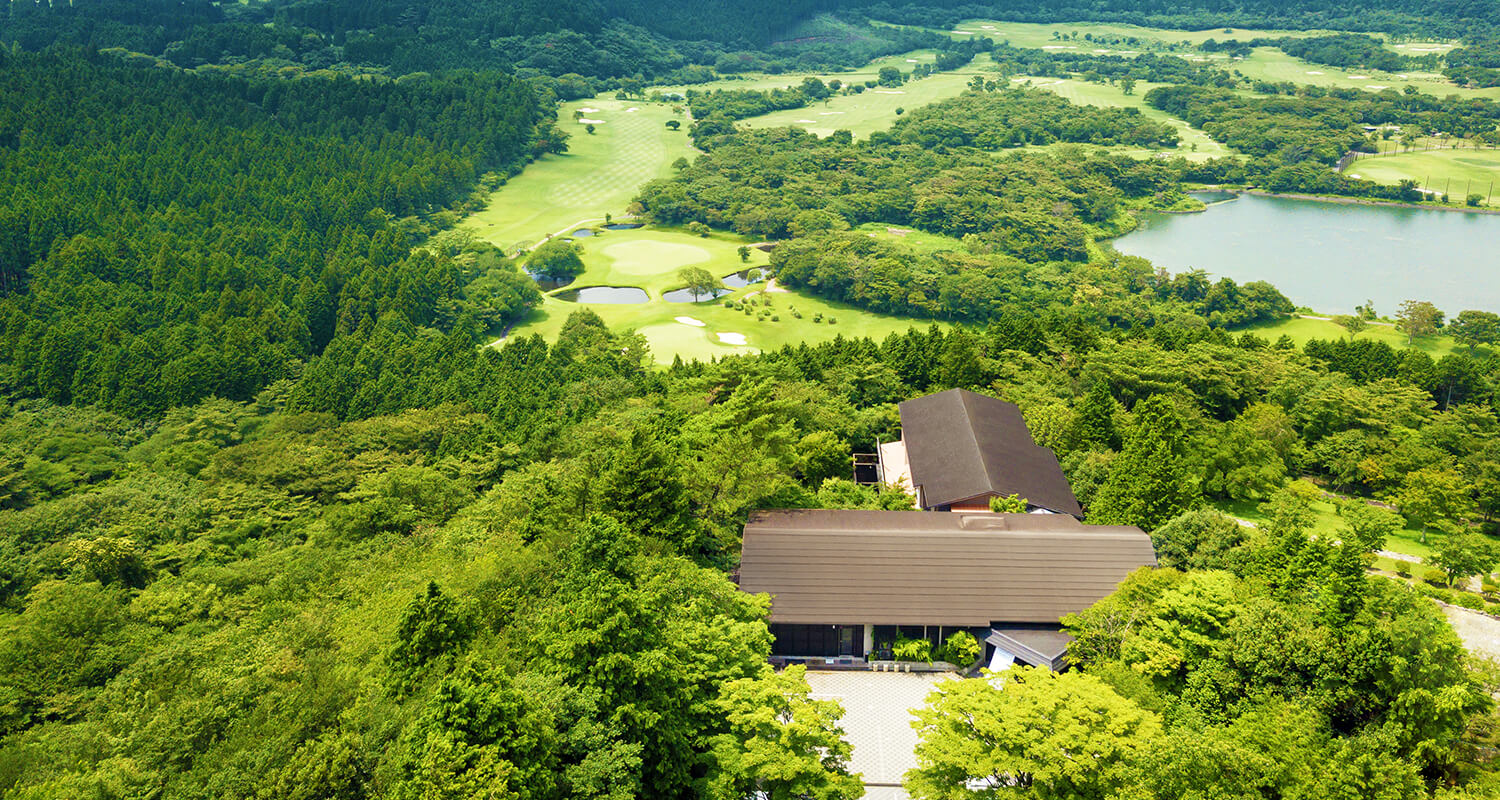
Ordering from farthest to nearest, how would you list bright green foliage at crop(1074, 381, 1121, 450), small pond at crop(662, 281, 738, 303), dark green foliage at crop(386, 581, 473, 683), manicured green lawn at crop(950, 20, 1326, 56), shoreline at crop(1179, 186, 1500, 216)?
manicured green lawn at crop(950, 20, 1326, 56)
shoreline at crop(1179, 186, 1500, 216)
small pond at crop(662, 281, 738, 303)
bright green foliage at crop(1074, 381, 1121, 450)
dark green foliage at crop(386, 581, 473, 683)

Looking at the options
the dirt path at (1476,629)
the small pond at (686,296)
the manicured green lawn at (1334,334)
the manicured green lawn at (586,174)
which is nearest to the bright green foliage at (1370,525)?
the dirt path at (1476,629)

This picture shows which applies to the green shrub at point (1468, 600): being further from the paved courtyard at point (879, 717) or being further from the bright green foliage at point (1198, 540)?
the paved courtyard at point (879, 717)

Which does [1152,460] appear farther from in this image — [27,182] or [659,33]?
[659,33]

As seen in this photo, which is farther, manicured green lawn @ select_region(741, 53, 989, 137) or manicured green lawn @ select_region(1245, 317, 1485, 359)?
manicured green lawn @ select_region(741, 53, 989, 137)

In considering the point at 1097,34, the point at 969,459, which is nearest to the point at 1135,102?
the point at 1097,34

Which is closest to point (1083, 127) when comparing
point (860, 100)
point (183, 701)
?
point (860, 100)

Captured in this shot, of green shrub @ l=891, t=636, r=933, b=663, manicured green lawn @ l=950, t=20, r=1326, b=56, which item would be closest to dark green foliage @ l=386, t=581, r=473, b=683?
green shrub @ l=891, t=636, r=933, b=663

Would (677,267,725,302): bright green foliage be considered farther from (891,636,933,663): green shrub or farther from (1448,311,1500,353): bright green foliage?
(891,636,933,663): green shrub
